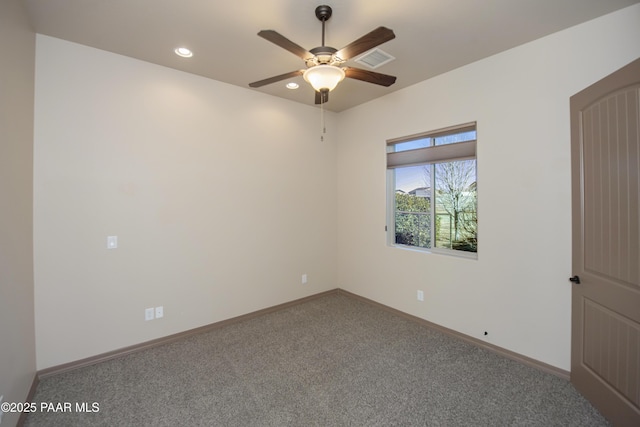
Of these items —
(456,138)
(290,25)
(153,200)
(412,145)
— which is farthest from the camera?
(412,145)

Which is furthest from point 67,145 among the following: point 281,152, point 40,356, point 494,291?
point 494,291

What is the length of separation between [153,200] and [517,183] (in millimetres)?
3674

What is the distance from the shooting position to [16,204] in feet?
6.67

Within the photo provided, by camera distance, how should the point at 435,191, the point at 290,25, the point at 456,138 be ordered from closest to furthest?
1. the point at 290,25
2. the point at 456,138
3. the point at 435,191

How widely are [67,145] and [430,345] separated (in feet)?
13.2

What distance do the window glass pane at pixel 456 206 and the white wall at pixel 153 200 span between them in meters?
1.87

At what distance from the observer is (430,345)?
2.97 metres

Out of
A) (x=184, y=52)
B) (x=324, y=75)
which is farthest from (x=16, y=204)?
(x=324, y=75)

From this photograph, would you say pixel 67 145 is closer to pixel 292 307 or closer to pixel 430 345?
pixel 292 307

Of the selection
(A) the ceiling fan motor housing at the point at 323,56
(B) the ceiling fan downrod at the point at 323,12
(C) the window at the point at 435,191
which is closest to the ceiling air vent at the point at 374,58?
(B) the ceiling fan downrod at the point at 323,12

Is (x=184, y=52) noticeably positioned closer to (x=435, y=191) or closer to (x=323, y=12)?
(x=323, y=12)

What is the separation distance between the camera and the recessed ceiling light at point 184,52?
2678 millimetres

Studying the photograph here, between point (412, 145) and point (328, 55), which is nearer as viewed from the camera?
point (328, 55)

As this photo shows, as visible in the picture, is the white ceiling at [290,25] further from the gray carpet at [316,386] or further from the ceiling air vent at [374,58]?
the gray carpet at [316,386]
